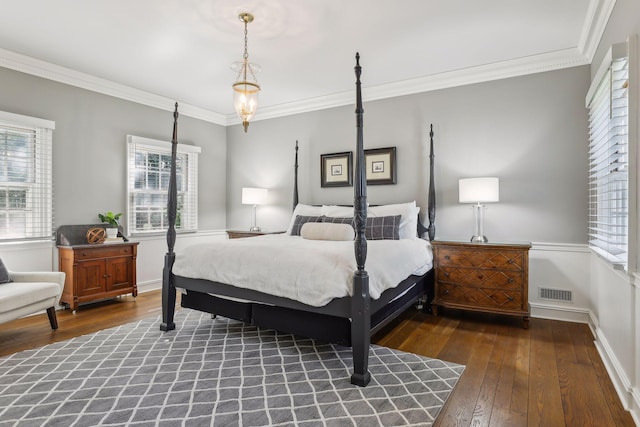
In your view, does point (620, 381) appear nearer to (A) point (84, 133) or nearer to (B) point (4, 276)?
(B) point (4, 276)

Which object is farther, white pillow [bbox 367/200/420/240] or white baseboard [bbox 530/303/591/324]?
white pillow [bbox 367/200/420/240]

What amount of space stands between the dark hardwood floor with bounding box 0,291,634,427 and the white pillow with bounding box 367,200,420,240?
2.88 feet

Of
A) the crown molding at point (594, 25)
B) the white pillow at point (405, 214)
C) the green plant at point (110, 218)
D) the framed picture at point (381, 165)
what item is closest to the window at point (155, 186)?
the green plant at point (110, 218)

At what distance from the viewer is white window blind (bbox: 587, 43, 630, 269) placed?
Answer: 2.24 m

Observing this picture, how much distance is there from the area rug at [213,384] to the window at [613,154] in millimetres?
→ 1414

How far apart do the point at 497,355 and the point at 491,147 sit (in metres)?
2.28

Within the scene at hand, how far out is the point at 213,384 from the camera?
2.28 m

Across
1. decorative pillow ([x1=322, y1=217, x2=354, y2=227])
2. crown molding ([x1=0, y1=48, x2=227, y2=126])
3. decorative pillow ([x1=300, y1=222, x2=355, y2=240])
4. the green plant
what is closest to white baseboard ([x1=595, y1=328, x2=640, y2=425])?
decorative pillow ([x1=300, y1=222, x2=355, y2=240])

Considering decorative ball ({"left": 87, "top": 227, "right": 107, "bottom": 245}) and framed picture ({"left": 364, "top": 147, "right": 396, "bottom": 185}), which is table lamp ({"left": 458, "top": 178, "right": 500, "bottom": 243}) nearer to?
framed picture ({"left": 364, "top": 147, "right": 396, "bottom": 185})

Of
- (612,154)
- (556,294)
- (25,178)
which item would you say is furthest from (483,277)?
(25,178)

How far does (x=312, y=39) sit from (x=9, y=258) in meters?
3.80

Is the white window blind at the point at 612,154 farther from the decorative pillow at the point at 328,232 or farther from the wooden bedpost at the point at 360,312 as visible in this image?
the decorative pillow at the point at 328,232

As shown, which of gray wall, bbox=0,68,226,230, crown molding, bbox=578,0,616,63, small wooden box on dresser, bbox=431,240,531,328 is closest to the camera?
crown molding, bbox=578,0,616,63

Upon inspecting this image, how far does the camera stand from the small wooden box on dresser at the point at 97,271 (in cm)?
388
